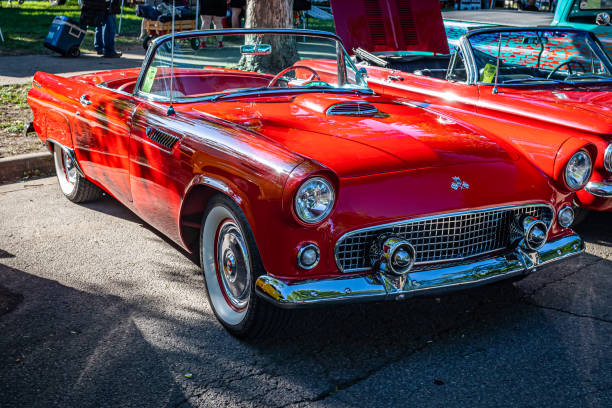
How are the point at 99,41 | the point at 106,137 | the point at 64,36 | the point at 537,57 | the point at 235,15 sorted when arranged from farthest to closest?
the point at 235,15, the point at 99,41, the point at 64,36, the point at 537,57, the point at 106,137

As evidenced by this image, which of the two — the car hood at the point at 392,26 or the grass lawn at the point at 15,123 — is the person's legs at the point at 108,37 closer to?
the grass lawn at the point at 15,123

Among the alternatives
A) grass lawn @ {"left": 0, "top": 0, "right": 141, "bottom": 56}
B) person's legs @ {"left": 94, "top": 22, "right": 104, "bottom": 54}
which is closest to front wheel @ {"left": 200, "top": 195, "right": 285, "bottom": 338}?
person's legs @ {"left": 94, "top": 22, "right": 104, "bottom": 54}

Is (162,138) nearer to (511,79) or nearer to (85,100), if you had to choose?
(85,100)

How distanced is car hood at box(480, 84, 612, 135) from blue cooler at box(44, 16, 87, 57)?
9.55 metres

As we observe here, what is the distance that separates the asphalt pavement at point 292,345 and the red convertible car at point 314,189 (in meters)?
0.28

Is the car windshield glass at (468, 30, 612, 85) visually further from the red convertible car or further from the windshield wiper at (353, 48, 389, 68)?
the red convertible car

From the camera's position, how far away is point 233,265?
324 centimetres

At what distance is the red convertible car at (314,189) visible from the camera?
2832mm

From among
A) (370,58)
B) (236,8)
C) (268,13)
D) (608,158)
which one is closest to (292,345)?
(608,158)

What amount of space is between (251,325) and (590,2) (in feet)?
19.8

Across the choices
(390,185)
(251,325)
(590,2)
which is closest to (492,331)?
(390,185)

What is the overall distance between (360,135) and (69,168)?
3.04 metres

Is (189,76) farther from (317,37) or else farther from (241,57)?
(317,37)

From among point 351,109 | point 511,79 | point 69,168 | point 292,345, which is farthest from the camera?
point 69,168
